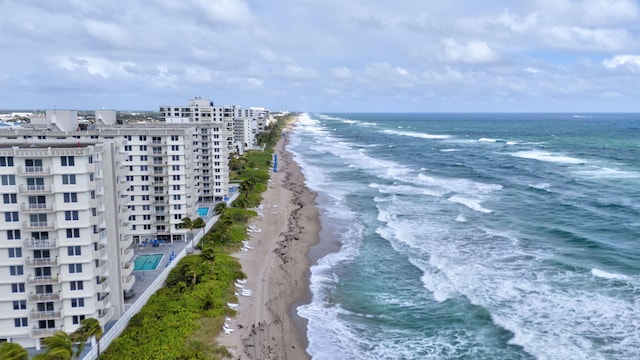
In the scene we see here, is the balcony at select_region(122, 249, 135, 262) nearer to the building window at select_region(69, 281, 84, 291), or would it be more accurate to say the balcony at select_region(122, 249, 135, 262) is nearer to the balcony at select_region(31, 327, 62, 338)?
the building window at select_region(69, 281, 84, 291)

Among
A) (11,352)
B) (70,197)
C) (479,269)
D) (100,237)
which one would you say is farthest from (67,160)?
(479,269)

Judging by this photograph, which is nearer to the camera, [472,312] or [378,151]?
[472,312]

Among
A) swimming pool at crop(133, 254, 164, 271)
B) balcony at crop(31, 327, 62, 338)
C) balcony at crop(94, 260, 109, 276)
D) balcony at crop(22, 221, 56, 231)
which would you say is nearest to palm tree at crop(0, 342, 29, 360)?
balcony at crop(31, 327, 62, 338)

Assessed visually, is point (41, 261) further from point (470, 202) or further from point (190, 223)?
point (470, 202)

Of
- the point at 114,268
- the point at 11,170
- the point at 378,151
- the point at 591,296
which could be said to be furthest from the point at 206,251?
the point at 378,151

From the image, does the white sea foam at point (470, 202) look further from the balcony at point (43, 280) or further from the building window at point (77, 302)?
the balcony at point (43, 280)

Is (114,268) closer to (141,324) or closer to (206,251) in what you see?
(141,324)
